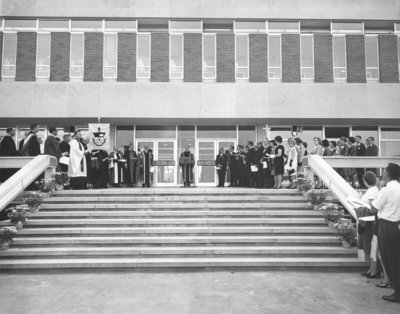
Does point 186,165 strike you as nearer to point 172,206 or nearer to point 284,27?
point 172,206

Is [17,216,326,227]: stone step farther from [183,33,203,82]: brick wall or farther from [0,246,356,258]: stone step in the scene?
[183,33,203,82]: brick wall

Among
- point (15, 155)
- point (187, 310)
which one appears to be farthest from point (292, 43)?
point (187, 310)

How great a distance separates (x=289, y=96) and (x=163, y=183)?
7471 millimetres

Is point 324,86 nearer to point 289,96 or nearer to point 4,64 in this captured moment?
point 289,96

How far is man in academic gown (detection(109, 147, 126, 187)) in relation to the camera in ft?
47.0

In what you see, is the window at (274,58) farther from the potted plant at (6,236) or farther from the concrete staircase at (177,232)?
the potted plant at (6,236)

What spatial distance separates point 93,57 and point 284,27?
966 cm

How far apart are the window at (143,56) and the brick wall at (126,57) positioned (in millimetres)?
217

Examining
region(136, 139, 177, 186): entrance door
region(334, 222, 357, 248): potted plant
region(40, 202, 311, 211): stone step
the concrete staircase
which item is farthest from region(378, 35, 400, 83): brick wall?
region(334, 222, 357, 248): potted plant

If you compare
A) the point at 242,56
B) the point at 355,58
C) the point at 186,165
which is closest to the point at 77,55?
the point at 242,56

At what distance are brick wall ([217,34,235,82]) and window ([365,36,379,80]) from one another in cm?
680

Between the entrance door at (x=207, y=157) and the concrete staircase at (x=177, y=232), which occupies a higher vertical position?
the entrance door at (x=207, y=157)

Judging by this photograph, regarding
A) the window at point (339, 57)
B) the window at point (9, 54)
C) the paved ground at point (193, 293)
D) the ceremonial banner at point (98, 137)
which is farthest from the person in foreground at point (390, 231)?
the window at point (9, 54)

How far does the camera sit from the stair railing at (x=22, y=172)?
29.7ft
